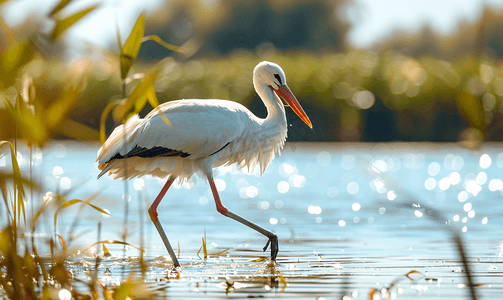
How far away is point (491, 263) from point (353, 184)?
7238mm

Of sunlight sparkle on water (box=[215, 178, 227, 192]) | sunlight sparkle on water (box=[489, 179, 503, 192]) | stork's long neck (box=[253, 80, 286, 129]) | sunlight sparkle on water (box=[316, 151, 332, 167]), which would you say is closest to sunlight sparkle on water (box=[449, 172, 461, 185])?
sunlight sparkle on water (box=[489, 179, 503, 192])

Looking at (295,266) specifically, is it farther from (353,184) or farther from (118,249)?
(353,184)

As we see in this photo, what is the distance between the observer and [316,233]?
651 centimetres

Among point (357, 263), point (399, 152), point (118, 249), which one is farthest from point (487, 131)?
point (399, 152)

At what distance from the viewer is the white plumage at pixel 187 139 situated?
5188 mm

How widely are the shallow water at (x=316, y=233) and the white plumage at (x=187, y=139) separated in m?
0.27

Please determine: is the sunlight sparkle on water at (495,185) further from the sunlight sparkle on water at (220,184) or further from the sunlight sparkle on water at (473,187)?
the sunlight sparkle on water at (220,184)

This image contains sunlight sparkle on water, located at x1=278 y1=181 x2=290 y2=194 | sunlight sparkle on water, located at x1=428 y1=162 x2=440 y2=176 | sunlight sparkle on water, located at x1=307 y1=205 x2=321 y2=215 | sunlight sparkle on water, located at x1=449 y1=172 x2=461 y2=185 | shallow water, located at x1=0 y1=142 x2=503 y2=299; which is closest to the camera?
shallow water, located at x1=0 y1=142 x2=503 y2=299

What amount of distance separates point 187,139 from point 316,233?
197 centimetres

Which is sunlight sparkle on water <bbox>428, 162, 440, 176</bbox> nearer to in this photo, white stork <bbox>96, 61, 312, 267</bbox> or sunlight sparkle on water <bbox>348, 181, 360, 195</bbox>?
sunlight sparkle on water <bbox>348, 181, 360, 195</bbox>

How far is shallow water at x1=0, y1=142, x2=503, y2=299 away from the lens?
373 cm

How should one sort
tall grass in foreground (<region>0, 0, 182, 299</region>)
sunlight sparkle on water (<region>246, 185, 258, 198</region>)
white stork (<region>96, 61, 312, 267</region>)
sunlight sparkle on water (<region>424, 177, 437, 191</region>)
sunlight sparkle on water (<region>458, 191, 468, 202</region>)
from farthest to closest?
sunlight sparkle on water (<region>424, 177, 437, 191</region>)
sunlight sparkle on water (<region>246, 185, 258, 198</region>)
sunlight sparkle on water (<region>458, 191, 468, 202</region>)
white stork (<region>96, 61, 312, 267</region>)
tall grass in foreground (<region>0, 0, 182, 299</region>)

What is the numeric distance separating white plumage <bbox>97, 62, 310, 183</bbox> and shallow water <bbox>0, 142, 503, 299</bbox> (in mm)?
269

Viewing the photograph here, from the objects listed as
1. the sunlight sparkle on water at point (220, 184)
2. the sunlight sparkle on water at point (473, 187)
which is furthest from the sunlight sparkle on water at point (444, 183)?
the sunlight sparkle on water at point (220, 184)
